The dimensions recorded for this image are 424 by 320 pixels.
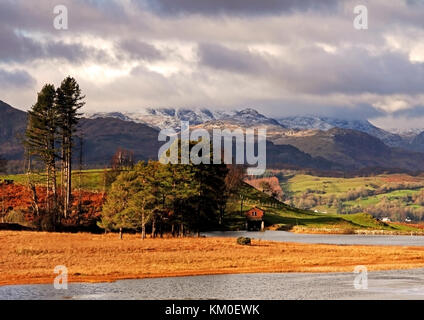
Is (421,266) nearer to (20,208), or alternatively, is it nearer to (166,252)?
(166,252)

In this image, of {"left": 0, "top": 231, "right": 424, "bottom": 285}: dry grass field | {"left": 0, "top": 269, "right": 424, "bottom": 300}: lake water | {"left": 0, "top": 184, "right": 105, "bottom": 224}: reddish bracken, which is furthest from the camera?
{"left": 0, "top": 184, "right": 105, "bottom": 224}: reddish bracken

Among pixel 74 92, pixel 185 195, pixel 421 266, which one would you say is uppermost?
pixel 74 92

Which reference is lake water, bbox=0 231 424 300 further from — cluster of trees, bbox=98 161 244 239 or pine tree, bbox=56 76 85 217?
pine tree, bbox=56 76 85 217

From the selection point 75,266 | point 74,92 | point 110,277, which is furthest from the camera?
point 74,92

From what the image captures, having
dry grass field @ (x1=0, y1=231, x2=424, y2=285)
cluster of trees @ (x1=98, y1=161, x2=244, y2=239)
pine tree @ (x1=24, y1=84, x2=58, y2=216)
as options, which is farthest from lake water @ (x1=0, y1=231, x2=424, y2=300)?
pine tree @ (x1=24, y1=84, x2=58, y2=216)

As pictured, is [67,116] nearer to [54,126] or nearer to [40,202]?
[54,126]

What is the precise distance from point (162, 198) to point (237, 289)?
63951 millimetres

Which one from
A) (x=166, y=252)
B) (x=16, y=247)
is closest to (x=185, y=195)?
(x=166, y=252)

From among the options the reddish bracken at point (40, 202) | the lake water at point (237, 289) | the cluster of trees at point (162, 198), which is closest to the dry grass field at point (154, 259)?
the lake water at point (237, 289)

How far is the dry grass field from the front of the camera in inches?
2958

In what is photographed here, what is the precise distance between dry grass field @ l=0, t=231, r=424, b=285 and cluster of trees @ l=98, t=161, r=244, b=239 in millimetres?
12896
